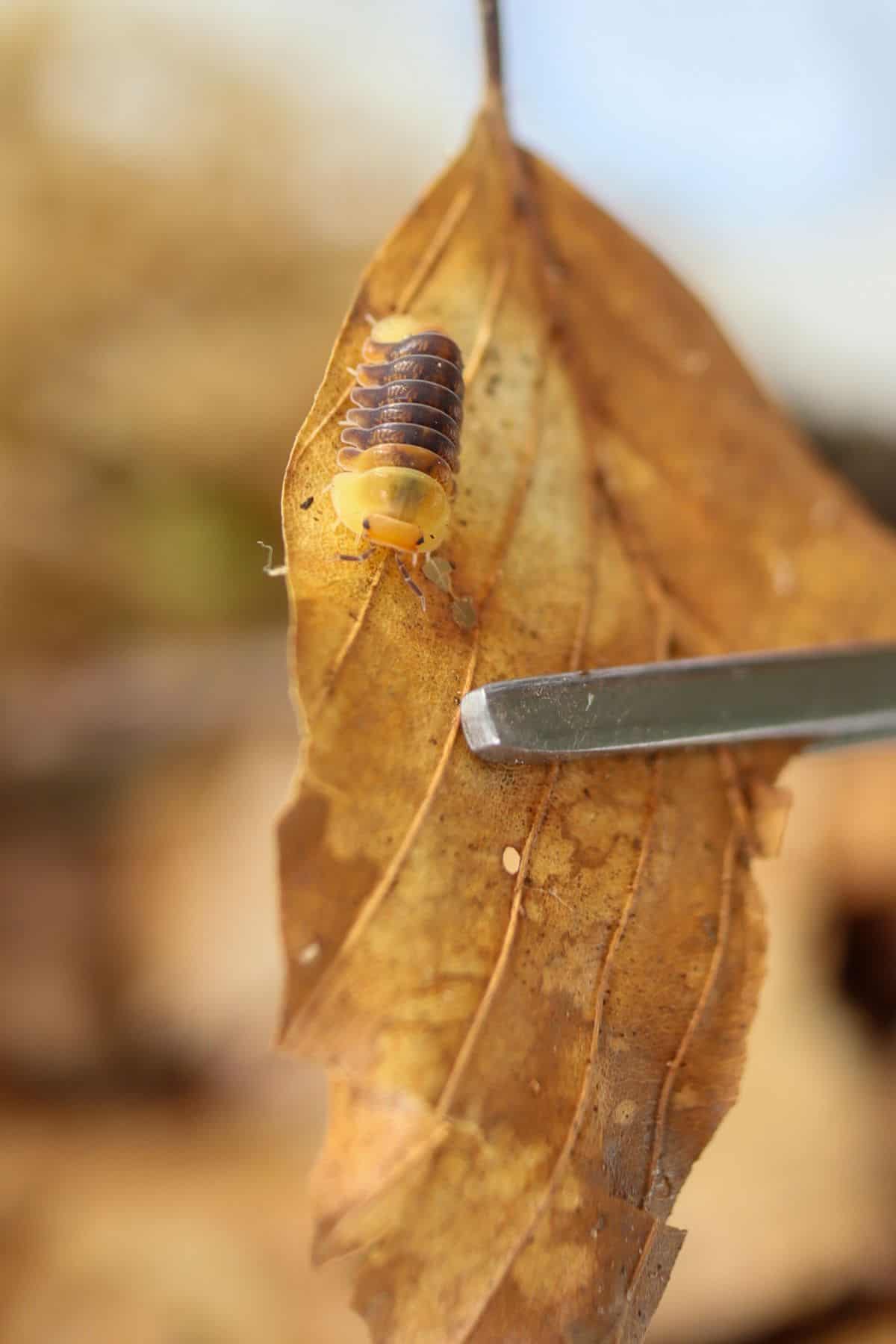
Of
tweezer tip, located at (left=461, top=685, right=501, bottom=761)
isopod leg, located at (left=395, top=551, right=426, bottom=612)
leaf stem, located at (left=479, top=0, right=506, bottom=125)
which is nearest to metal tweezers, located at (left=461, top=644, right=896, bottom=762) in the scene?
tweezer tip, located at (left=461, top=685, right=501, bottom=761)

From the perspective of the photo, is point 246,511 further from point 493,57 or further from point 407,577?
point 407,577

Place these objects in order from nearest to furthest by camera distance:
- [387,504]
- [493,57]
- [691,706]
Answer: [387,504], [691,706], [493,57]

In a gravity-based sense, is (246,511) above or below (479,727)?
above

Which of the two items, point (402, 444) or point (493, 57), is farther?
point (493, 57)

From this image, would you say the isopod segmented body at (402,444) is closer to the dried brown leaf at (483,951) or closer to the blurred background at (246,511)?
the dried brown leaf at (483,951)

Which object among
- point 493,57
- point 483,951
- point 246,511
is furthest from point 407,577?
point 246,511

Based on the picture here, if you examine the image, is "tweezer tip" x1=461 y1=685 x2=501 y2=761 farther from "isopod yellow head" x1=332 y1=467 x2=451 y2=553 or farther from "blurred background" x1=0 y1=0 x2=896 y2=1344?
"blurred background" x1=0 y1=0 x2=896 y2=1344
